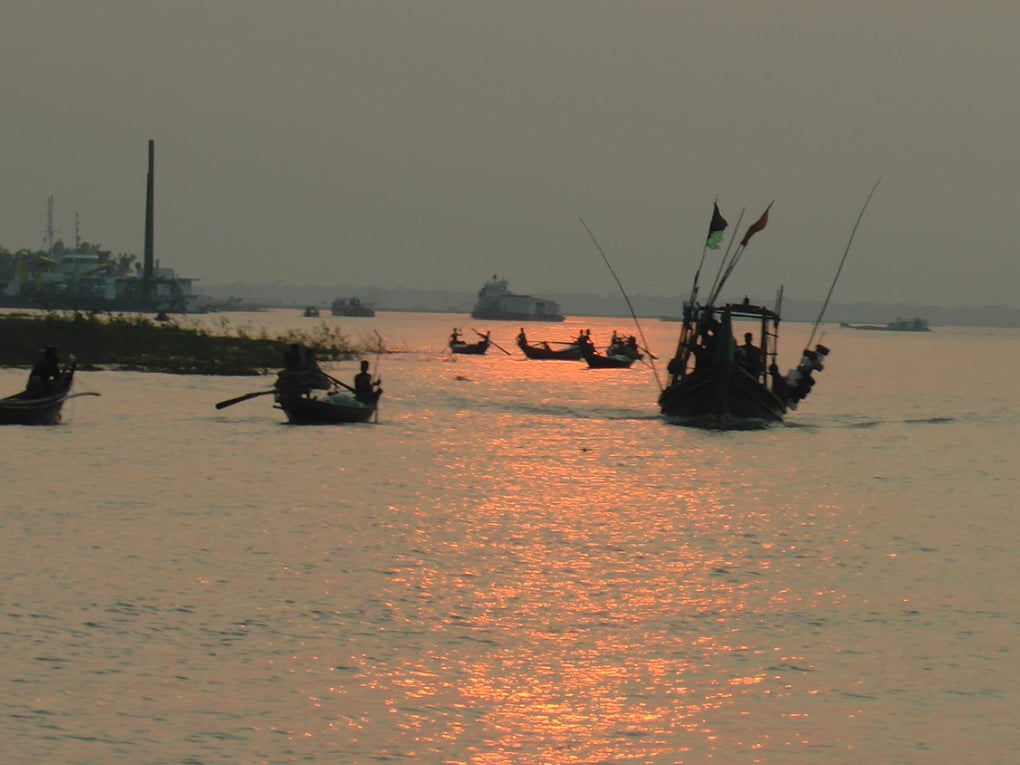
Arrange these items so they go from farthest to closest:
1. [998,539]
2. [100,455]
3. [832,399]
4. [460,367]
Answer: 1. [460,367]
2. [832,399]
3. [100,455]
4. [998,539]

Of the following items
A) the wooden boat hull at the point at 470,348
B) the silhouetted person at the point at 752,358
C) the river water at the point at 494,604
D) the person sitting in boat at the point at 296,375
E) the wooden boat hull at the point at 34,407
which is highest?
the silhouetted person at the point at 752,358

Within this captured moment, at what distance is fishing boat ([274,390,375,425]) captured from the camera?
45.4 metres

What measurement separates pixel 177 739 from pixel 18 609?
609cm

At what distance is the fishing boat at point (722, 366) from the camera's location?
4697 centimetres

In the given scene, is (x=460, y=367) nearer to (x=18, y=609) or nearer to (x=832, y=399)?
(x=832, y=399)

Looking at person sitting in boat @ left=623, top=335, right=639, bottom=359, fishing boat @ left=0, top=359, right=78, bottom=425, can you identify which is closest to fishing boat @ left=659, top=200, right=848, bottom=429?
fishing boat @ left=0, top=359, right=78, bottom=425

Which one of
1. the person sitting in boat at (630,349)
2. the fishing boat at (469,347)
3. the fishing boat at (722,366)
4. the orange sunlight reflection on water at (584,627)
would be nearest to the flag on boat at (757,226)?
the fishing boat at (722,366)

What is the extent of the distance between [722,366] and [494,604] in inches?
1118

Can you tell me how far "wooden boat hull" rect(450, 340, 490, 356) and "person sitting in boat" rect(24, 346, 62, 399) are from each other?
82.3 metres

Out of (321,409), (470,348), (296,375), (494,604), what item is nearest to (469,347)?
(470,348)

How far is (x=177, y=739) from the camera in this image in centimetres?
1312

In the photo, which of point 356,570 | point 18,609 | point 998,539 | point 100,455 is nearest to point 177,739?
point 18,609

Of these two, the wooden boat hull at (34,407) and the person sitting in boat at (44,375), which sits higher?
the person sitting in boat at (44,375)

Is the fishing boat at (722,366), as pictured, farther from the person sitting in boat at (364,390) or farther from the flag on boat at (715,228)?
the person sitting in boat at (364,390)
